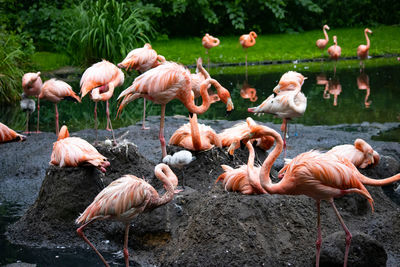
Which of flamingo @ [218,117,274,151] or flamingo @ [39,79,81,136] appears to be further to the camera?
flamingo @ [39,79,81,136]

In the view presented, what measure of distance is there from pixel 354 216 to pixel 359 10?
18012 millimetres

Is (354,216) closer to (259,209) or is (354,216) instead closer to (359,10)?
(259,209)

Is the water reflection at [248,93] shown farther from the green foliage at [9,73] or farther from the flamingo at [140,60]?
the green foliage at [9,73]

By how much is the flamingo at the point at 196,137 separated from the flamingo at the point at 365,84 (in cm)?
526

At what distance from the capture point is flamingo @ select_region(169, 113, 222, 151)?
5.58m

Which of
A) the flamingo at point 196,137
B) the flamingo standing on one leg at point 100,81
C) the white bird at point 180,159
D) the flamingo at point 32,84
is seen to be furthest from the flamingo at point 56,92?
the white bird at point 180,159

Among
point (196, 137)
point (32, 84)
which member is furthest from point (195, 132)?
point (32, 84)

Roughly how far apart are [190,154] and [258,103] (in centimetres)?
591

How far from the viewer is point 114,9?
15.8m

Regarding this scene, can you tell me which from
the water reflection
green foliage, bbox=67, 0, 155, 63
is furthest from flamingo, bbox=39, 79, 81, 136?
green foliage, bbox=67, 0, 155, 63

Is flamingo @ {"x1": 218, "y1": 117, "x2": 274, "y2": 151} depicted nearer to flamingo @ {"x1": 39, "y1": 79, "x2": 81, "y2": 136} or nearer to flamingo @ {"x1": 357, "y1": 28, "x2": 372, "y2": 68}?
flamingo @ {"x1": 39, "y1": 79, "x2": 81, "y2": 136}

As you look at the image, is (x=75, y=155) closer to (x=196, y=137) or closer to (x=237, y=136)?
(x=196, y=137)

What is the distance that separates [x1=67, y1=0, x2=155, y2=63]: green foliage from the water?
1389 millimetres

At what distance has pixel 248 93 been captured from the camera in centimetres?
1207
